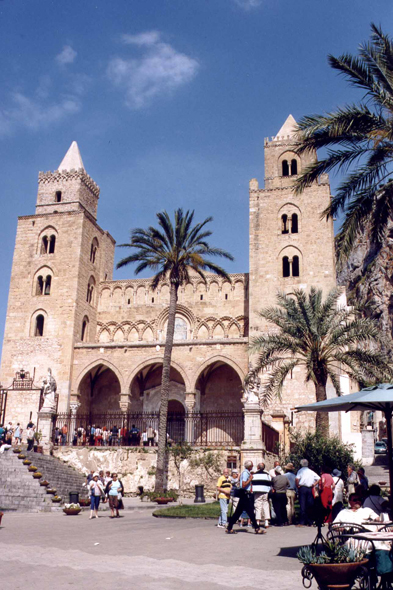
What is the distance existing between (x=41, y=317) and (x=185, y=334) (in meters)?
8.26

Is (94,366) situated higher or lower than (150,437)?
higher

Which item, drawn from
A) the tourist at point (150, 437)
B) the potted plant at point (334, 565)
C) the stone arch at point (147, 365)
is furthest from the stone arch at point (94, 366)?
the potted plant at point (334, 565)

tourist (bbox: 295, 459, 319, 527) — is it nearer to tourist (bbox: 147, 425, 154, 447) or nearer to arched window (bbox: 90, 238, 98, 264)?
tourist (bbox: 147, 425, 154, 447)

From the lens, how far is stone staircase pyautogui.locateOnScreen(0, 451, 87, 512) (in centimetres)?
1661

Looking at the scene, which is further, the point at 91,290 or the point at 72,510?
the point at 91,290

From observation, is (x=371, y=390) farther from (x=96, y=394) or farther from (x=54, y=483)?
(x=96, y=394)

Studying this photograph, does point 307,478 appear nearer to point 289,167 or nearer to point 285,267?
point 285,267

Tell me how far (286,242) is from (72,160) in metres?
15.1

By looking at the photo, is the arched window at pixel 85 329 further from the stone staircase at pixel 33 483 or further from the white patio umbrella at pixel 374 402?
the white patio umbrella at pixel 374 402

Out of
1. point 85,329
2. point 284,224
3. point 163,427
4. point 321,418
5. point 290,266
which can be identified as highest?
point 284,224

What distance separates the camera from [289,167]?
3466 centimetres

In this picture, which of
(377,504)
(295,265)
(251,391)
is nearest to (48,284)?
(295,265)

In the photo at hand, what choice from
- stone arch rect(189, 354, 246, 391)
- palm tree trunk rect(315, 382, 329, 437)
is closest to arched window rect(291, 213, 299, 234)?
stone arch rect(189, 354, 246, 391)

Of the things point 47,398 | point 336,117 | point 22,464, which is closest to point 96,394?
point 47,398
